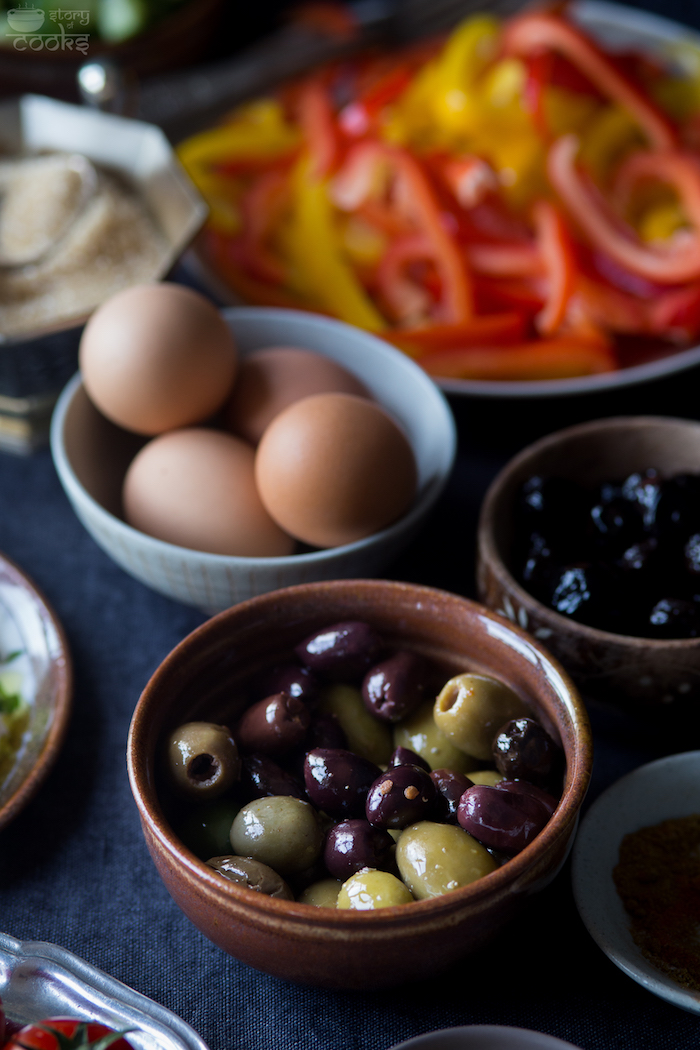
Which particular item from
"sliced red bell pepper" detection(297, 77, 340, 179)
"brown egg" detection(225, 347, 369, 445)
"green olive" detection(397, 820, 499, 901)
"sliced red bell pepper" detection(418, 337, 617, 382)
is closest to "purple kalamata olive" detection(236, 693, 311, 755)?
"green olive" detection(397, 820, 499, 901)

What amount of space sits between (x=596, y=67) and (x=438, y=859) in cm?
113

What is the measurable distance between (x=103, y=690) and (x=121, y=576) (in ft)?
0.46

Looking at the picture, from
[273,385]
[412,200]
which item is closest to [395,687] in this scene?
[273,385]

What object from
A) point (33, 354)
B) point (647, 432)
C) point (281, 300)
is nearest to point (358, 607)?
point (647, 432)

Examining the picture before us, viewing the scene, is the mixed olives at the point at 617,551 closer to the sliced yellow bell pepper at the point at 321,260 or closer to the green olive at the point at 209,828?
the green olive at the point at 209,828

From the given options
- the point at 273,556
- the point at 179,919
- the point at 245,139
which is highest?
the point at 245,139

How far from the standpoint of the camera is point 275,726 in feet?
1.99

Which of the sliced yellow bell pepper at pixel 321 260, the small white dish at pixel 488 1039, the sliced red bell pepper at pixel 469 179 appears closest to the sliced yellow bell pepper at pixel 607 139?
the sliced red bell pepper at pixel 469 179

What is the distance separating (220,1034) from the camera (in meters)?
0.57

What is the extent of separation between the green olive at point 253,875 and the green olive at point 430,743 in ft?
0.45

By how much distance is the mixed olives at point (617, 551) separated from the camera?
0.68 m

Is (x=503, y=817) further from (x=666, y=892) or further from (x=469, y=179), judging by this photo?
(x=469, y=179)

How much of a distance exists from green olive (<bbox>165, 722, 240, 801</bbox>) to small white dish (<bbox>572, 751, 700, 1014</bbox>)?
24cm

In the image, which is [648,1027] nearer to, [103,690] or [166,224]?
[103,690]
